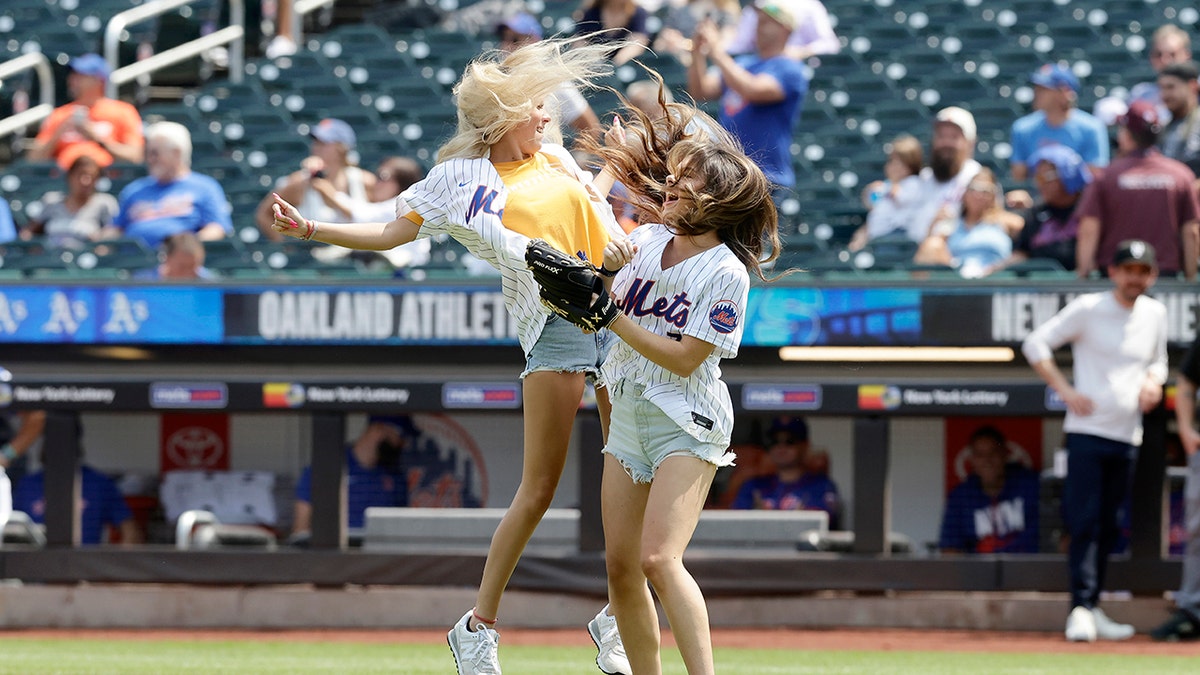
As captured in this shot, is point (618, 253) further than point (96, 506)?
No

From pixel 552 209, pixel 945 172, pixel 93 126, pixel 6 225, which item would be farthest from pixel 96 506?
pixel 945 172

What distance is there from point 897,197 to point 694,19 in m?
3.13

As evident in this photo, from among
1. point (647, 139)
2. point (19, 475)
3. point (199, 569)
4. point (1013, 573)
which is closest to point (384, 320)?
point (199, 569)

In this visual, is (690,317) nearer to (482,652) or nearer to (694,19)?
(482,652)

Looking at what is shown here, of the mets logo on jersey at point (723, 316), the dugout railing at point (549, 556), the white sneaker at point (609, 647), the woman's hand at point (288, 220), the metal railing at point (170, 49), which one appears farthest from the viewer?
the metal railing at point (170, 49)

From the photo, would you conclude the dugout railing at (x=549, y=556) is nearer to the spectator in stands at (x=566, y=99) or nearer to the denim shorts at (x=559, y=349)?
the spectator in stands at (x=566, y=99)

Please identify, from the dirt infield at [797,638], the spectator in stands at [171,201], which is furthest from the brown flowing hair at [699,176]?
the spectator in stands at [171,201]

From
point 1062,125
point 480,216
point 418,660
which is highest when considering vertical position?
point 1062,125

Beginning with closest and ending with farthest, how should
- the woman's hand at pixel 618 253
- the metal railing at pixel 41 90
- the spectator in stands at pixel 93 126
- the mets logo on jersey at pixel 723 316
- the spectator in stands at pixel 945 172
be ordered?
1. the mets logo on jersey at pixel 723 316
2. the woman's hand at pixel 618 253
3. the spectator in stands at pixel 945 172
4. the spectator in stands at pixel 93 126
5. the metal railing at pixel 41 90

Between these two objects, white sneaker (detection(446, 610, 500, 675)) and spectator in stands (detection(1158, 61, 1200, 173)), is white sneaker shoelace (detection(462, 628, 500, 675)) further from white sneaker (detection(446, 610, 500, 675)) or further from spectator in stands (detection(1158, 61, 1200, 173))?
spectator in stands (detection(1158, 61, 1200, 173))

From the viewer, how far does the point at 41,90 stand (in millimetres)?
12836

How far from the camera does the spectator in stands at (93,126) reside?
1132 cm

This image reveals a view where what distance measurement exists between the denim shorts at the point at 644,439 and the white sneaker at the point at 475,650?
2.83ft

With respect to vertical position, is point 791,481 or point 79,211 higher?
point 79,211
